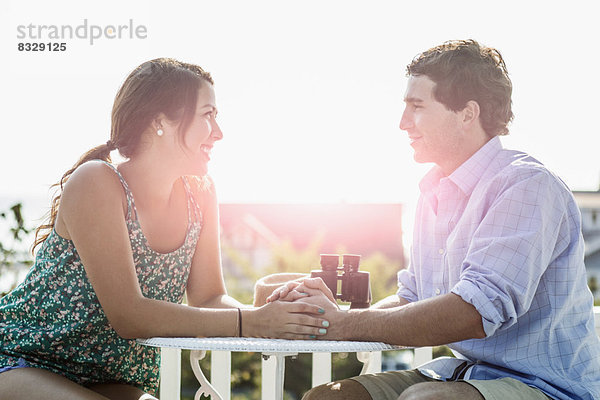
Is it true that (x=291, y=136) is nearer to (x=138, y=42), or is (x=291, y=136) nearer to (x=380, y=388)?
(x=138, y=42)

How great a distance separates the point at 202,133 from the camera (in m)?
2.38

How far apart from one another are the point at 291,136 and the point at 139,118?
981 centimetres

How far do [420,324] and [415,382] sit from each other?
16.2 inches

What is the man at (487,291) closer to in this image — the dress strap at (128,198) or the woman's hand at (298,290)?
the woman's hand at (298,290)

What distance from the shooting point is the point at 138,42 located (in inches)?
153

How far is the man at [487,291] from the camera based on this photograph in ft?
6.11

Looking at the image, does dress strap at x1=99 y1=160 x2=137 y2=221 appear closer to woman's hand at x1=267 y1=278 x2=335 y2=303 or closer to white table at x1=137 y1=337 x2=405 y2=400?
white table at x1=137 y1=337 x2=405 y2=400

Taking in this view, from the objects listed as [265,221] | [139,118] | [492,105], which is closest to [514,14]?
[492,105]

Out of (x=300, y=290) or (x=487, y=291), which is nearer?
(x=487, y=291)

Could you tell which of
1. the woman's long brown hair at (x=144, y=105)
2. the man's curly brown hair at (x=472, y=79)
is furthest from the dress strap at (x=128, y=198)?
the man's curly brown hair at (x=472, y=79)

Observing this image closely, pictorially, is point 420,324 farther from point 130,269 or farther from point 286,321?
point 130,269

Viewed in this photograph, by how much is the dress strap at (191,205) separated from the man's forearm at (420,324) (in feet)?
2.68

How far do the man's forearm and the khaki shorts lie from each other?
0.49 feet

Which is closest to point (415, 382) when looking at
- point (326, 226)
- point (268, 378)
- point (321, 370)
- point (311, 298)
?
point (311, 298)
